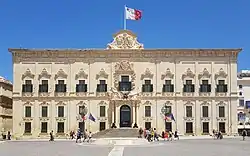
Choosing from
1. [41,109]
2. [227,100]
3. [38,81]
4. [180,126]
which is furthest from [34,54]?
[227,100]

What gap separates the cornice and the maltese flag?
5.23 metres

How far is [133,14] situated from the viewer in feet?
207

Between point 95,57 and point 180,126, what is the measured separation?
15.6 m

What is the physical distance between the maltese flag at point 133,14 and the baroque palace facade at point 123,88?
3823mm

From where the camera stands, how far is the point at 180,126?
65750mm

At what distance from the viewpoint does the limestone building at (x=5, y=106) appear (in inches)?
2817

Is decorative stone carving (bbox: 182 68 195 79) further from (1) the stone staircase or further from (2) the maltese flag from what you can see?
(1) the stone staircase

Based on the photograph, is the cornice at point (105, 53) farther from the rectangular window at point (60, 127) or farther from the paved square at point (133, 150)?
the paved square at point (133, 150)

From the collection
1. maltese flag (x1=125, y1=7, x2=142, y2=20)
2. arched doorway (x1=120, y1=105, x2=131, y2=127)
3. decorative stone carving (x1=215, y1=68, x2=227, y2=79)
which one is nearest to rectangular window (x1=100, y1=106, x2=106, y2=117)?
arched doorway (x1=120, y1=105, x2=131, y2=127)

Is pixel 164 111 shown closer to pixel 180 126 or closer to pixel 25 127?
pixel 180 126

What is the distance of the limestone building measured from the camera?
7156 centimetres

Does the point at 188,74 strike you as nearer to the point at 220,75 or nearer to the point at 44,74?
the point at 220,75

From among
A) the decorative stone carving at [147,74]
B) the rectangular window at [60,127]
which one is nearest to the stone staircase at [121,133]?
the rectangular window at [60,127]

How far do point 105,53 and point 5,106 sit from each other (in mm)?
19740
